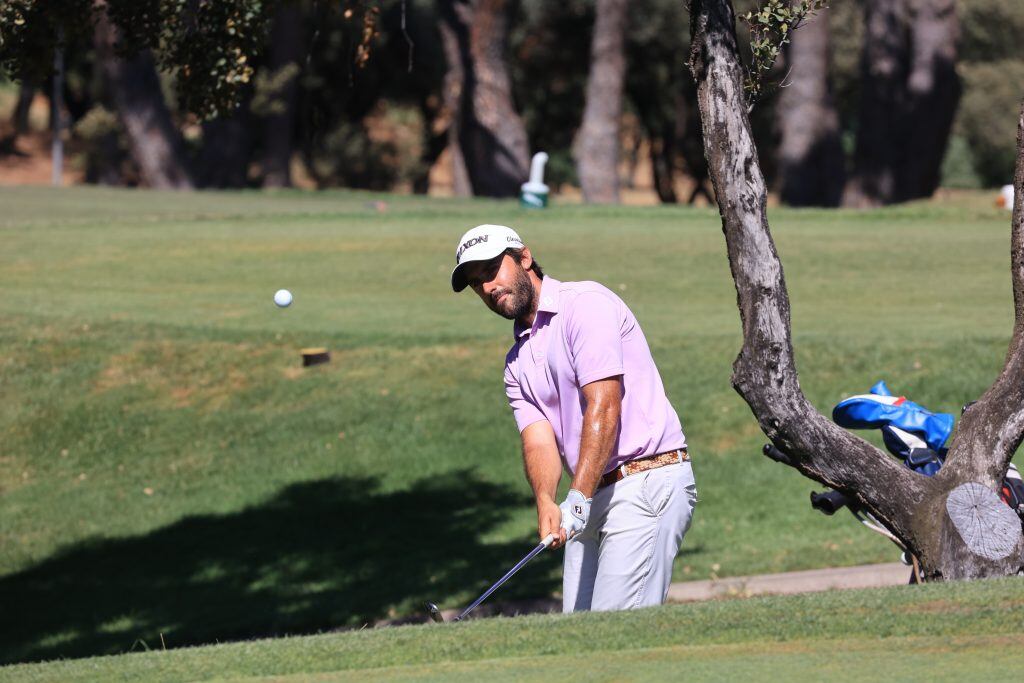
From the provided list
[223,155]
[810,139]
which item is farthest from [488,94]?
[223,155]

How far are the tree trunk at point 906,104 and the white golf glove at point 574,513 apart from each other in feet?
91.9

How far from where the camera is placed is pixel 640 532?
5.60 meters

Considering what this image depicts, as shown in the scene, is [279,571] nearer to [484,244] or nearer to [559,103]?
[484,244]

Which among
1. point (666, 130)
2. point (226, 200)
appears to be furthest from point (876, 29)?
point (666, 130)

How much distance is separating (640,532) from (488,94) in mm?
31276

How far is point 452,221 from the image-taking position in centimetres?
→ 2053

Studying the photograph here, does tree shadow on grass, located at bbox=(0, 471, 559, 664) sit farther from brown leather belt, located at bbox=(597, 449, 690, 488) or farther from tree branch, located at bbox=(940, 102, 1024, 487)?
brown leather belt, located at bbox=(597, 449, 690, 488)

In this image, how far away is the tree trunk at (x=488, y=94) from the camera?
35.5 m

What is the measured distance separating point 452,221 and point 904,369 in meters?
9.52

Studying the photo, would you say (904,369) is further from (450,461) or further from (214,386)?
(214,386)

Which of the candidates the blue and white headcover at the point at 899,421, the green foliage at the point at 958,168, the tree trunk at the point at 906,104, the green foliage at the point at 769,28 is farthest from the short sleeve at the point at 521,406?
the green foliage at the point at 958,168

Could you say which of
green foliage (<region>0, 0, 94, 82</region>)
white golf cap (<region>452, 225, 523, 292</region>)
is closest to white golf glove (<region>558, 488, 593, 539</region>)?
white golf cap (<region>452, 225, 523, 292</region>)

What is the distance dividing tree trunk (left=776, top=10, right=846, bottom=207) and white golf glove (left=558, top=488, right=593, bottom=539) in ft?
92.6

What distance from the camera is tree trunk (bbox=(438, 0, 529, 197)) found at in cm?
3547
